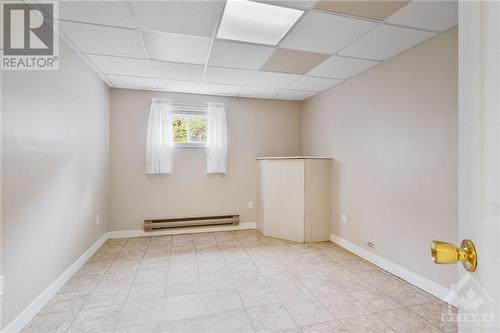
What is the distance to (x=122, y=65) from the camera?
9.44 ft

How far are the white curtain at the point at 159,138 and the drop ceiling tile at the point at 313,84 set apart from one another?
6.46ft

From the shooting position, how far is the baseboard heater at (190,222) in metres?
3.88

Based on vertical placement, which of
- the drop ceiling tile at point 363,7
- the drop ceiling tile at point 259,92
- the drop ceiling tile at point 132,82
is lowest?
the drop ceiling tile at point 363,7

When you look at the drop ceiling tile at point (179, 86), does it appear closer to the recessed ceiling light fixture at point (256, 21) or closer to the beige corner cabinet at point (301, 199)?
the recessed ceiling light fixture at point (256, 21)

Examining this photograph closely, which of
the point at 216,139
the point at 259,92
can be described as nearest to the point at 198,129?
the point at 216,139

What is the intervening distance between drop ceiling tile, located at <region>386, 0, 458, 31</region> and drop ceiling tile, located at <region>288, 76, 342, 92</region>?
136 cm

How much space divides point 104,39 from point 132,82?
125 cm

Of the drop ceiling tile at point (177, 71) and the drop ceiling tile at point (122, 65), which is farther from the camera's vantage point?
the drop ceiling tile at point (177, 71)

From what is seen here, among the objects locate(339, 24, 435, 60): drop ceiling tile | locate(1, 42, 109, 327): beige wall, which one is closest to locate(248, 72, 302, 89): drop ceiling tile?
locate(339, 24, 435, 60): drop ceiling tile

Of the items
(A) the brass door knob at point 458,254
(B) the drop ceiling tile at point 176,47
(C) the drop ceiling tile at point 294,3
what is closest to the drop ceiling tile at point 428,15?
(C) the drop ceiling tile at point 294,3

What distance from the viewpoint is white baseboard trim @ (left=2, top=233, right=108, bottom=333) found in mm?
1637

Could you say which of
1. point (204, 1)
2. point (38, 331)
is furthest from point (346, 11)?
point (38, 331)

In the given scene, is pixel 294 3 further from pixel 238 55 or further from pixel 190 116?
pixel 190 116

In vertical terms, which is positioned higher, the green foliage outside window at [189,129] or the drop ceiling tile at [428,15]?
the drop ceiling tile at [428,15]
